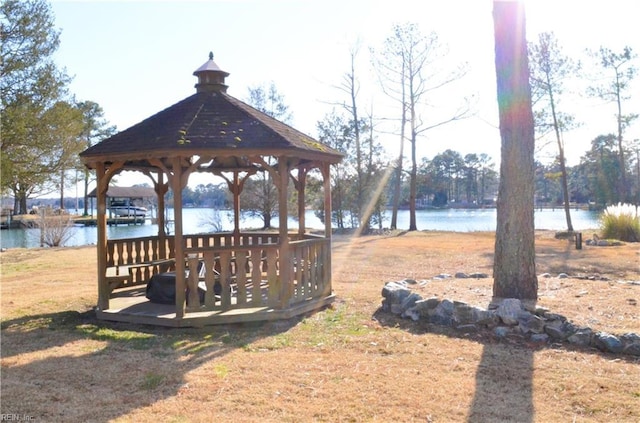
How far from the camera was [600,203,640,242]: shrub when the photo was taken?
1664cm

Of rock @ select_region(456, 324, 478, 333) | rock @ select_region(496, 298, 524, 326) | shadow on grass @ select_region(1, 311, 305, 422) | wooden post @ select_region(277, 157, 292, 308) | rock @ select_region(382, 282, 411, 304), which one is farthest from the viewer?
rock @ select_region(382, 282, 411, 304)

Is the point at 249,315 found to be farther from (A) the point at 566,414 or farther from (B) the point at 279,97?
(B) the point at 279,97

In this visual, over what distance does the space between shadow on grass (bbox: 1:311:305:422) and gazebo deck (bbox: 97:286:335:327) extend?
0.10m

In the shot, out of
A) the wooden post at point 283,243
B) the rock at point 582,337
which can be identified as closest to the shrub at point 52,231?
the wooden post at point 283,243

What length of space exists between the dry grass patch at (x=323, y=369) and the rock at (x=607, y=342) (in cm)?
12

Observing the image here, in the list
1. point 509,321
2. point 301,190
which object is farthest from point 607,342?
point 301,190

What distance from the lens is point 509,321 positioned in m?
5.46

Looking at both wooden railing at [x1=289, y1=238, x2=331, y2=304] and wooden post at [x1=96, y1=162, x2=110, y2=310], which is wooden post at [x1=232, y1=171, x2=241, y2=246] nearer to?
wooden railing at [x1=289, y1=238, x2=331, y2=304]

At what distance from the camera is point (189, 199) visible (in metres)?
88.6

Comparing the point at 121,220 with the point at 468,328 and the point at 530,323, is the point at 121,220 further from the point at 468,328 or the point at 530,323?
the point at 530,323

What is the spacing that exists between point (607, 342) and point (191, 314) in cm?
463

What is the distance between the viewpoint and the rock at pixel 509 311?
5.46 metres

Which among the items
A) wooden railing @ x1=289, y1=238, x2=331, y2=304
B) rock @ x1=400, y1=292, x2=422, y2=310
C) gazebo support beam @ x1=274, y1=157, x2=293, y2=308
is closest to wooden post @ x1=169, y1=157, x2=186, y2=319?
gazebo support beam @ x1=274, y1=157, x2=293, y2=308

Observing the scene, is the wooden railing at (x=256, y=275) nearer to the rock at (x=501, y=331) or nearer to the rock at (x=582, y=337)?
the rock at (x=501, y=331)
